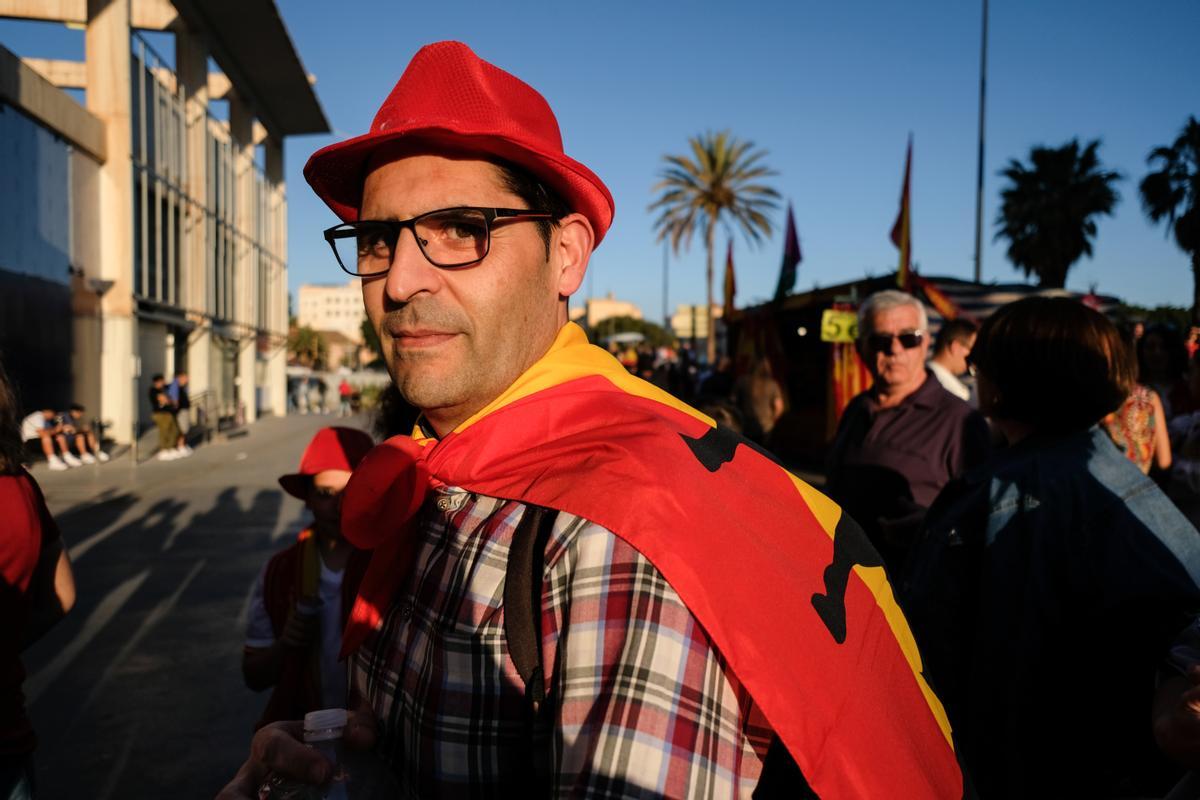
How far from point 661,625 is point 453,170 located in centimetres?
88

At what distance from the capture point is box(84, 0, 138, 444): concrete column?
63.4ft

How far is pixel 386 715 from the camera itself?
1340 millimetres

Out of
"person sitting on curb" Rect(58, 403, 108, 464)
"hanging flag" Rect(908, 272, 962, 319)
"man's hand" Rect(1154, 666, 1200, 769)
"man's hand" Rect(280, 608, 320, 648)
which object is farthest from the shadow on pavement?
"hanging flag" Rect(908, 272, 962, 319)

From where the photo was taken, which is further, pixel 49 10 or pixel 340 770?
pixel 49 10

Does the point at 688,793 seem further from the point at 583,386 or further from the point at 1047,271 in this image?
the point at 1047,271

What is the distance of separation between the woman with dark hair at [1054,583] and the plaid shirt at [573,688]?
1.13 metres

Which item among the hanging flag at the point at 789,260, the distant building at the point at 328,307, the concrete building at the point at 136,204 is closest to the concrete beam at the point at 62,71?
the concrete building at the point at 136,204

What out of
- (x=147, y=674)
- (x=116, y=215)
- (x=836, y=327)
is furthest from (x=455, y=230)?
(x=116, y=215)

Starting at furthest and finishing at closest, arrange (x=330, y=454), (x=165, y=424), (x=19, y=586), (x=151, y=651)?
(x=165, y=424) → (x=151, y=651) → (x=330, y=454) → (x=19, y=586)

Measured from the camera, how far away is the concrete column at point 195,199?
24.9m

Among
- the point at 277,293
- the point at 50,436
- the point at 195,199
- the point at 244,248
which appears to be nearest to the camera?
the point at 50,436

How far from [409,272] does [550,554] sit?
624 mm

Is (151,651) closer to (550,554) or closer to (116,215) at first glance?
(550,554)

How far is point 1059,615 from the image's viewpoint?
1.88 meters
